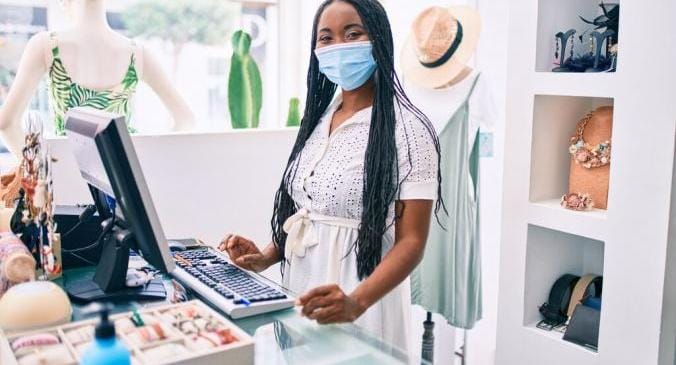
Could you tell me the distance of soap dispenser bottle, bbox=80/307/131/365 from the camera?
0.82m

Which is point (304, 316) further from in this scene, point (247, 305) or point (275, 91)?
point (275, 91)

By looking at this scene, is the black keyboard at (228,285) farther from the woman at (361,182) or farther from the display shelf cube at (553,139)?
the display shelf cube at (553,139)

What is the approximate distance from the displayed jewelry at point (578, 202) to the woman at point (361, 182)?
787 millimetres

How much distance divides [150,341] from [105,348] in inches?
7.8

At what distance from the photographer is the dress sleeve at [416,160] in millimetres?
1507

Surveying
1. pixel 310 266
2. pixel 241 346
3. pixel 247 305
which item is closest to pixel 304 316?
pixel 247 305

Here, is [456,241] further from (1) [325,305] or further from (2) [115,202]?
(2) [115,202]

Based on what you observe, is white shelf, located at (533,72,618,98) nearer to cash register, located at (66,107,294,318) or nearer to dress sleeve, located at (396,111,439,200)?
dress sleeve, located at (396,111,439,200)

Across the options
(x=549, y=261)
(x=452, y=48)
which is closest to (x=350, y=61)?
(x=452, y=48)

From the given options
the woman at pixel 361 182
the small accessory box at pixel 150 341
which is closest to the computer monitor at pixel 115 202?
the small accessory box at pixel 150 341

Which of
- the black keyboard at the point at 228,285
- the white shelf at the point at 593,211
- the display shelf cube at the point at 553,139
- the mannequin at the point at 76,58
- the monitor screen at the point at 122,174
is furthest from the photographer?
the display shelf cube at the point at 553,139

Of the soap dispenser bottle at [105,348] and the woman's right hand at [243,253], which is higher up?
the soap dispenser bottle at [105,348]

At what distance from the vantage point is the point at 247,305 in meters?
1.26

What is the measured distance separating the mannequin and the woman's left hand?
4.36 ft
